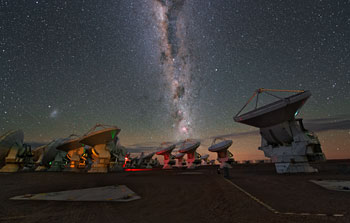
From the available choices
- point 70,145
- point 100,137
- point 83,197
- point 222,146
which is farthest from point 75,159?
point 83,197

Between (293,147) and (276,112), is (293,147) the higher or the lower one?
the lower one

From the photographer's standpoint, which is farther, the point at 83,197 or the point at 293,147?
the point at 293,147

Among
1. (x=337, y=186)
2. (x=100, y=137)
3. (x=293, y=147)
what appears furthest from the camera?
(x=100, y=137)

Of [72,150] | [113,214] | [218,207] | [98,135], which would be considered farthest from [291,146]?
[72,150]

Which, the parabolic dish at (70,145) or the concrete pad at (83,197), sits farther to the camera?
the parabolic dish at (70,145)

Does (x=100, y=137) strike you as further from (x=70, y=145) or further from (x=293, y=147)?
(x=293, y=147)

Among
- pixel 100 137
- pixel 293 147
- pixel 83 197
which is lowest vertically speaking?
pixel 83 197

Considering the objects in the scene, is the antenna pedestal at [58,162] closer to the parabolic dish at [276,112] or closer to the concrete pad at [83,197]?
the concrete pad at [83,197]

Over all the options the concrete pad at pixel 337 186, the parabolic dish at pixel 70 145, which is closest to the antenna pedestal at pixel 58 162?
the parabolic dish at pixel 70 145

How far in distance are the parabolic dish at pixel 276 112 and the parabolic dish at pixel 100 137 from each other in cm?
2645

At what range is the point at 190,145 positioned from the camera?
61.8m

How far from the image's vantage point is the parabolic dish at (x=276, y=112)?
22.4 metres

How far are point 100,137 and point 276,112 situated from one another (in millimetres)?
33177

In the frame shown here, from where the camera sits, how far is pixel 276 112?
23516mm
